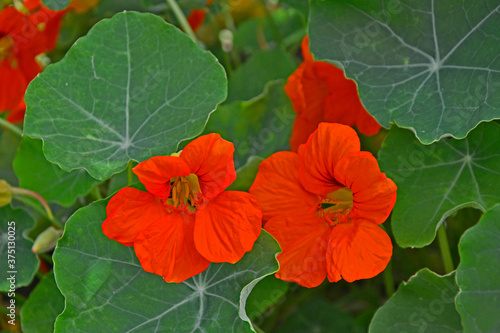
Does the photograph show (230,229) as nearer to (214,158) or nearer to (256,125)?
(214,158)

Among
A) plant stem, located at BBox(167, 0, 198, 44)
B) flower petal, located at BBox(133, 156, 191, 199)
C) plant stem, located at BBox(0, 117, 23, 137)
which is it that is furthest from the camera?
plant stem, located at BBox(167, 0, 198, 44)

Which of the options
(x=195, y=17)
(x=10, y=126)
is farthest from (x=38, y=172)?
(x=195, y=17)

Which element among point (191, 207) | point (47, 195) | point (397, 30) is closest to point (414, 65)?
point (397, 30)

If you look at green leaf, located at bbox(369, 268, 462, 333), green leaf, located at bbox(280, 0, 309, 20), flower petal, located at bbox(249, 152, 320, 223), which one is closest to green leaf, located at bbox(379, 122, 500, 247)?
green leaf, located at bbox(369, 268, 462, 333)

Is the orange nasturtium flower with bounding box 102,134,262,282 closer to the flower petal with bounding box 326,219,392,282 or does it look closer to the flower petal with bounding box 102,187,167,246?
the flower petal with bounding box 102,187,167,246

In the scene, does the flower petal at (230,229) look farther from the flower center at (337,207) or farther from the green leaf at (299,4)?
the green leaf at (299,4)
